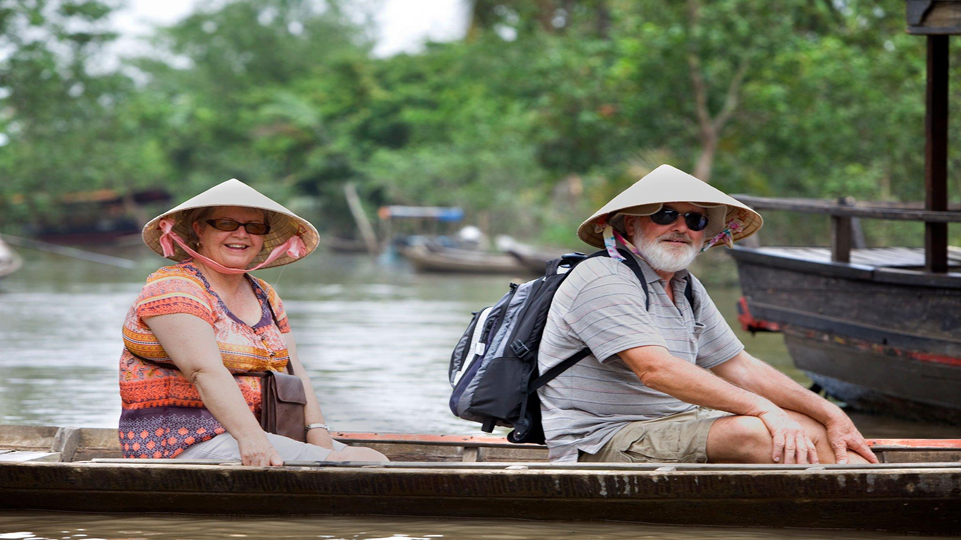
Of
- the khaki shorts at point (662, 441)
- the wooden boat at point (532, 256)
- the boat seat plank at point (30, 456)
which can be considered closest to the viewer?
the khaki shorts at point (662, 441)

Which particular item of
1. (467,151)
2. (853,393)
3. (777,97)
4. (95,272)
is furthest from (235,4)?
(853,393)

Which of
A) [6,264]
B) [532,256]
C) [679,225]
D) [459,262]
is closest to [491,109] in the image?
[459,262]

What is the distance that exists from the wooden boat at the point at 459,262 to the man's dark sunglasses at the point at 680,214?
21374mm

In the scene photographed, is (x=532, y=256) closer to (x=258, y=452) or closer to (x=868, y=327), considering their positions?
(x=868, y=327)

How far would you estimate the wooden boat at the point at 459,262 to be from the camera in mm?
26047

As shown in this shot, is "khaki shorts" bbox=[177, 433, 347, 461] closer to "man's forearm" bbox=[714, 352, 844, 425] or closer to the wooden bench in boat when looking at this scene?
the wooden bench in boat

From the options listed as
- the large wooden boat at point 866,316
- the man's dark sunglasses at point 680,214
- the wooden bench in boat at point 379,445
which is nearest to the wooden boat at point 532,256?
the large wooden boat at point 866,316

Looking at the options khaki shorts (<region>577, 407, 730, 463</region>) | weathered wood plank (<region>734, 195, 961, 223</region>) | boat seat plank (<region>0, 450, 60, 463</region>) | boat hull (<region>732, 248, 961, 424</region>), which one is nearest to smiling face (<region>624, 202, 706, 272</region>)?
khaki shorts (<region>577, 407, 730, 463</region>)

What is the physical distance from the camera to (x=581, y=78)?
2148cm

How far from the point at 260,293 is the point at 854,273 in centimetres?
388

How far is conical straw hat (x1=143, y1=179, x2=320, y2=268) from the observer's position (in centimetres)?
400

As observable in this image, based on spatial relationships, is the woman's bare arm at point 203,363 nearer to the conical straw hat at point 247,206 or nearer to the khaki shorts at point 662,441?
the conical straw hat at point 247,206

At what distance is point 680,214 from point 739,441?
77cm

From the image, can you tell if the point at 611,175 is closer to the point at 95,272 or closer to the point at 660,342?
the point at 95,272
